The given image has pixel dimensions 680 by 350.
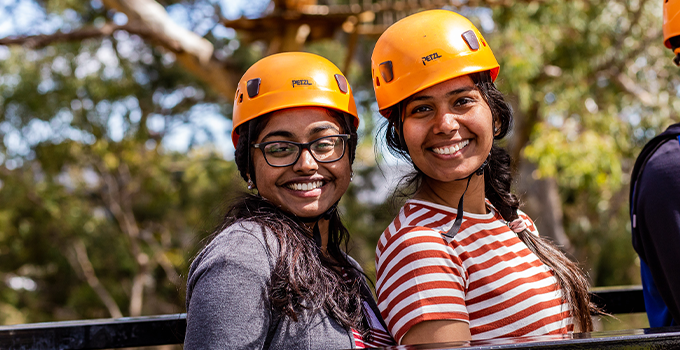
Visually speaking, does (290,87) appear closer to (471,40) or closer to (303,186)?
(303,186)

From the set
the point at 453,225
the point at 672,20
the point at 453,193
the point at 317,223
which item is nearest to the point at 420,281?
the point at 453,225

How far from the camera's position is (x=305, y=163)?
185 centimetres

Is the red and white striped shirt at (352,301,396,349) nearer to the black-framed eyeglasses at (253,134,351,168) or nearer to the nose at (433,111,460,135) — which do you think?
the black-framed eyeglasses at (253,134,351,168)

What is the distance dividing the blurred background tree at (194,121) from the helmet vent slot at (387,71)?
362cm

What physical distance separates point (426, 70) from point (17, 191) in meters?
11.4

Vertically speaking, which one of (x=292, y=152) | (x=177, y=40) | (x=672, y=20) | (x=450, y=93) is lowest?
(x=292, y=152)

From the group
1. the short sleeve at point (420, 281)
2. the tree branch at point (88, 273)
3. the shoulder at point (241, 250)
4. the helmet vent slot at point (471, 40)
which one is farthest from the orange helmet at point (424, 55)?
the tree branch at point (88, 273)

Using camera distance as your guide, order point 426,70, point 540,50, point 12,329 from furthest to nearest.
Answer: point 540,50, point 12,329, point 426,70

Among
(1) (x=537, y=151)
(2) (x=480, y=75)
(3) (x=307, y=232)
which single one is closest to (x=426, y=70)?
(2) (x=480, y=75)

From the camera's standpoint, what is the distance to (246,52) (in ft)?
36.4

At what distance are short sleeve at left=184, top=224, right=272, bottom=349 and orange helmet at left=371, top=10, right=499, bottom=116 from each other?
0.69m

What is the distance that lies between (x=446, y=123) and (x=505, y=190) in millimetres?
579

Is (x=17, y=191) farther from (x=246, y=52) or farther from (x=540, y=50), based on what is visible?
(x=540, y=50)

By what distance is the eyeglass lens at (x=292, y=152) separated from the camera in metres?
1.86
